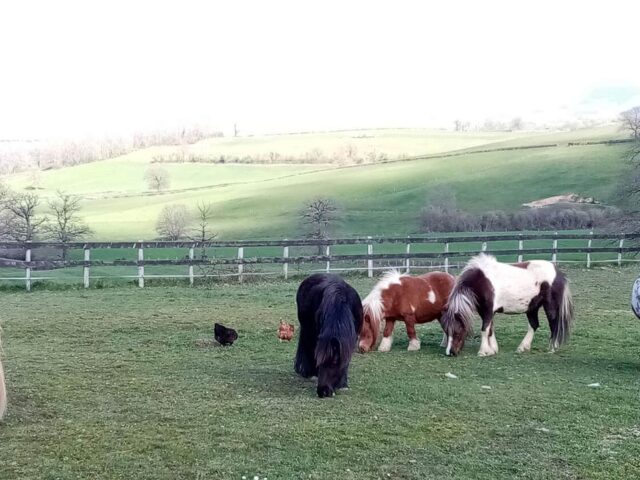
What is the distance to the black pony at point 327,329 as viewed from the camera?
21.2 feet

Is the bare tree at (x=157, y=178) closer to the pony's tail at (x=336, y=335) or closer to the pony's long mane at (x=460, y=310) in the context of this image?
the pony's long mane at (x=460, y=310)

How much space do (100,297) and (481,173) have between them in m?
46.2

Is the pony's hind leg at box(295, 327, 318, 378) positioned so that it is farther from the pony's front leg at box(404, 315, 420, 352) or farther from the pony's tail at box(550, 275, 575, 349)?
the pony's tail at box(550, 275, 575, 349)

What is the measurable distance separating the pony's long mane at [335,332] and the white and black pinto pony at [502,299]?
7.74ft

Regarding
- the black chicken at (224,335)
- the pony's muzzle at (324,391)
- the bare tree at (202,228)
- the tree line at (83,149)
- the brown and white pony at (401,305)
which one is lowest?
the bare tree at (202,228)

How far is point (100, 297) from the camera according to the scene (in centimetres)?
1430

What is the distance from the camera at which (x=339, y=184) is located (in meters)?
56.7

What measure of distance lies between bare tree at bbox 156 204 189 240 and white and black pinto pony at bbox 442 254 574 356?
2921cm

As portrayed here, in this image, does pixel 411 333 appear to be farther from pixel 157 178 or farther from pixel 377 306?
pixel 157 178

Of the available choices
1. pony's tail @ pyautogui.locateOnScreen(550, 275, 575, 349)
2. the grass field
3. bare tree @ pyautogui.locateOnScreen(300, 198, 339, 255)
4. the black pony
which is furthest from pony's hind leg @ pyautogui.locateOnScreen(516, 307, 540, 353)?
bare tree @ pyautogui.locateOnScreen(300, 198, 339, 255)

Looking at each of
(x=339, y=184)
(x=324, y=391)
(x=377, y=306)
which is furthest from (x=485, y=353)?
(x=339, y=184)

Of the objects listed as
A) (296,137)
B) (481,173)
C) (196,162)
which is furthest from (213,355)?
(296,137)

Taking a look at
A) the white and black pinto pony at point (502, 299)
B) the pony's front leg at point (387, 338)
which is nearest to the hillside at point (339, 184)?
the pony's front leg at point (387, 338)

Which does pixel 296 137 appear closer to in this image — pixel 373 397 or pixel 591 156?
pixel 591 156
